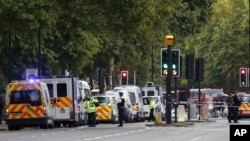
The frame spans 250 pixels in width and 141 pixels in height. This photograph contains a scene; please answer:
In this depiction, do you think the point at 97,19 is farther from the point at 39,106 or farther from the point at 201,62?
the point at 201,62

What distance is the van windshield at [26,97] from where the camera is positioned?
114 ft

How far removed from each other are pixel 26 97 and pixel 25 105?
Result: 0.35 m

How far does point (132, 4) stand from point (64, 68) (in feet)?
71.5

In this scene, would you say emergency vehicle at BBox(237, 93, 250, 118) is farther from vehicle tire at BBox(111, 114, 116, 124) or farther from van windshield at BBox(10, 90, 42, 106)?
van windshield at BBox(10, 90, 42, 106)

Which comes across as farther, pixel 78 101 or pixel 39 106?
pixel 78 101

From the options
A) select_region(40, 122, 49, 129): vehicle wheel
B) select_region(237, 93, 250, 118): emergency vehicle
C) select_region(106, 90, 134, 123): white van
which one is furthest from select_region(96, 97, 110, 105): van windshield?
select_region(237, 93, 250, 118): emergency vehicle

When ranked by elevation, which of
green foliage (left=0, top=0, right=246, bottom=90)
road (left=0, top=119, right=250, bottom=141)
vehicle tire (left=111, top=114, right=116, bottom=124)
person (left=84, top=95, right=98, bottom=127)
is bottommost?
vehicle tire (left=111, top=114, right=116, bottom=124)

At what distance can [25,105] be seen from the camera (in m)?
34.9

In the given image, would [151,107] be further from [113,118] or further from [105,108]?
[105,108]

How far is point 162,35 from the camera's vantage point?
5303 cm

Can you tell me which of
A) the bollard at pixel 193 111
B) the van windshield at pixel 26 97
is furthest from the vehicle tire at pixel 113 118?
the van windshield at pixel 26 97

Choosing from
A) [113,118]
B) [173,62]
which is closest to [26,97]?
[173,62]

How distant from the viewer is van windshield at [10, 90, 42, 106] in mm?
34844

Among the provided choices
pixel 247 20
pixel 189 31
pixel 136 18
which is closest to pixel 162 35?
pixel 189 31
